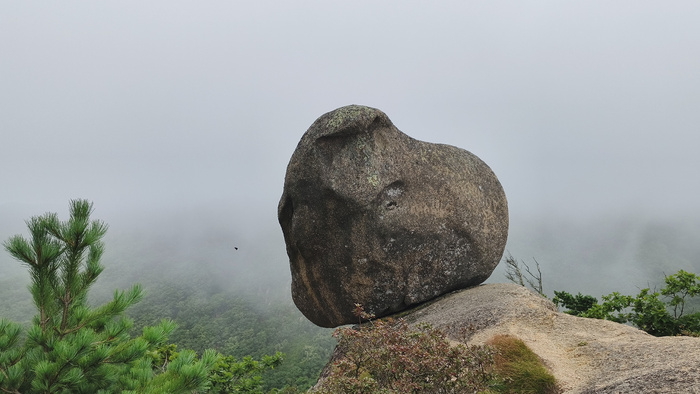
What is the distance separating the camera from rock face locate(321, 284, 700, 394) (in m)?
4.67

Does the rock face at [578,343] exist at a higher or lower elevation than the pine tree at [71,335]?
lower

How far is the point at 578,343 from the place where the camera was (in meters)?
6.84

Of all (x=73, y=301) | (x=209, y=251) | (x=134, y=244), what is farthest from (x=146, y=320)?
(x=134, y=244)

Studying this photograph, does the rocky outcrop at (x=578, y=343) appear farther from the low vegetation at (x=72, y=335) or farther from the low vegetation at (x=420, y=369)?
the low vegetation at (x=72, y=335)

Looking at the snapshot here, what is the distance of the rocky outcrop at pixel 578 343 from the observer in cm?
467

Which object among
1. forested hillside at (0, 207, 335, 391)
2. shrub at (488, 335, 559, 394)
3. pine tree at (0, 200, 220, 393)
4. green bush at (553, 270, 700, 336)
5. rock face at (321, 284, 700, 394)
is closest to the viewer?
rock face at (321, 284, 700, 394)

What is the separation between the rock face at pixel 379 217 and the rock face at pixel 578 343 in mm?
960

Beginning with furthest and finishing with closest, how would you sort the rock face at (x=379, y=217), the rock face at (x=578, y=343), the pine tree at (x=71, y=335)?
the rock face at (x=379, y=217)
the pine tree at (x=71, y=335)
the rock face at (x=578, y=343)

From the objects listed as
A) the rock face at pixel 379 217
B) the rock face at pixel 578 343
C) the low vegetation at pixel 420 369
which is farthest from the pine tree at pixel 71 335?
the rock face at pixel 379 217

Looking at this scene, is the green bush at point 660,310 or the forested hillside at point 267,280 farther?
the forested hillside at point 267,280

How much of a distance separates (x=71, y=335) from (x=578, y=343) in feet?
24.2

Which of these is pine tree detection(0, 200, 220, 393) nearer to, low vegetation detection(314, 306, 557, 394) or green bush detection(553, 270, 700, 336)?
low vegetation detection(314, 306, 557, 394)

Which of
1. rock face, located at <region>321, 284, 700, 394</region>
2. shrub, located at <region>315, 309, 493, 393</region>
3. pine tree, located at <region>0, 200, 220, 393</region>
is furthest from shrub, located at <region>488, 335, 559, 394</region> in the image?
pine tree, located at <region>0, 200, 220, 393</region>

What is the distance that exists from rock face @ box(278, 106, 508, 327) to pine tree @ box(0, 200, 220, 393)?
499cm
